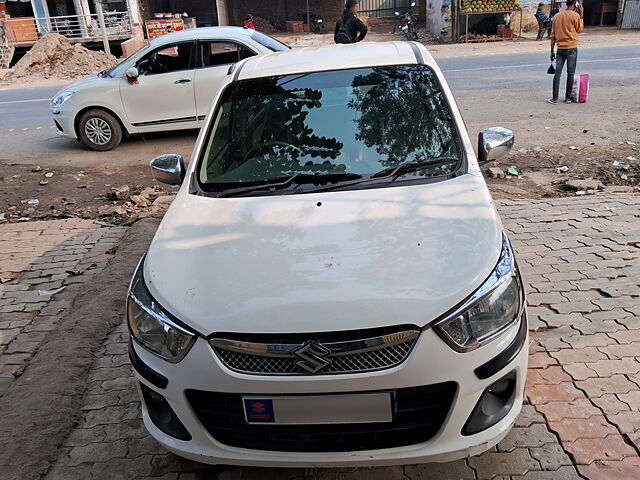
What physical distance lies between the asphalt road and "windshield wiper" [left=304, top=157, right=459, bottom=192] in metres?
5.45

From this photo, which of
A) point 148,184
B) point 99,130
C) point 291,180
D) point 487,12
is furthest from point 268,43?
point 487,12

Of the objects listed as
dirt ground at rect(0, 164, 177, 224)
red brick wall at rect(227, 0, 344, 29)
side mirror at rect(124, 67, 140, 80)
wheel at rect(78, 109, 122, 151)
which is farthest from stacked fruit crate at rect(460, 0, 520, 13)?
dirt ground at rect(0, 164, 177, 224)

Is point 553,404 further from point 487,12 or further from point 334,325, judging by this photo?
point 487,12

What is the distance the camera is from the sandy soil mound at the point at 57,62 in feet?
64.1

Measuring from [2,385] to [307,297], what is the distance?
8.15ft

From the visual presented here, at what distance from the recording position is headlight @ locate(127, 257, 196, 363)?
2.18 metres

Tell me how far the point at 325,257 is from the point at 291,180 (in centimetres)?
81

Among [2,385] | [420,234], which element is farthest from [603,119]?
[2,385]

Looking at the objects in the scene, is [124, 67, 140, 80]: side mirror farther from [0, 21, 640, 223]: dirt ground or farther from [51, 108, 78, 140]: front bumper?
[0, 21, 640, 223]: dirt ground

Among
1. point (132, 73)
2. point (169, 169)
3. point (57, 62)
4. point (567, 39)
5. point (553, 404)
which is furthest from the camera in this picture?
point (57, 62)

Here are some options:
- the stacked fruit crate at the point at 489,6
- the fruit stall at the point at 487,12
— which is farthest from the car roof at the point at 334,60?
the stacked fruit crate at the point at 489,6

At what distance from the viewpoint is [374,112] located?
3389 millimetres

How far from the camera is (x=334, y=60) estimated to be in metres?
3.73

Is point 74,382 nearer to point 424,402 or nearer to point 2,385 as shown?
point 2,385
